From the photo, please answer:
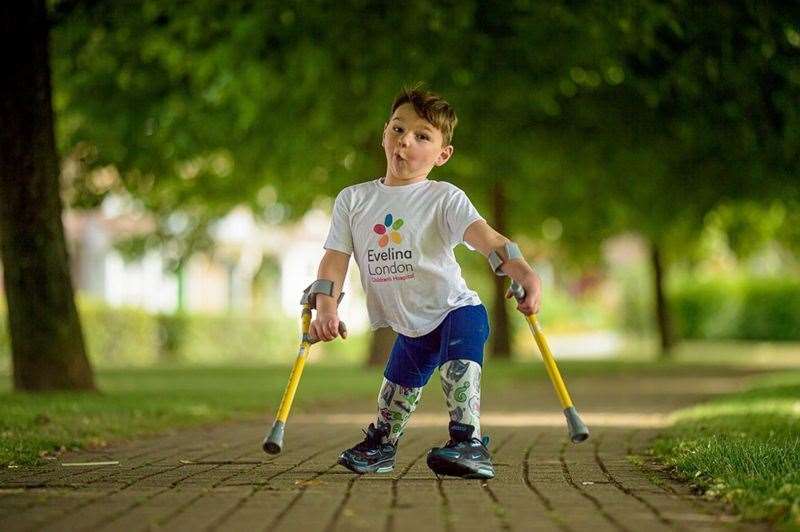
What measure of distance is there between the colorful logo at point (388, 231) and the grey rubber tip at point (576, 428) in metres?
1.13

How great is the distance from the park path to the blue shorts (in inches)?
20.2

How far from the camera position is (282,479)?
20.0ft

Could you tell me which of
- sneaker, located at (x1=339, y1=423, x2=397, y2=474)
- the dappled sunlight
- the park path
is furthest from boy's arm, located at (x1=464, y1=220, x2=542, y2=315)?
the dappled sunlight

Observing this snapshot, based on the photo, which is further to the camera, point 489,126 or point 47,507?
point 489,126

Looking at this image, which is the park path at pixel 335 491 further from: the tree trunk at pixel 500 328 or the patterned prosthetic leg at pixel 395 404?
the tree trunk at pixel 500 328

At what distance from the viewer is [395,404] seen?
6.36 metres

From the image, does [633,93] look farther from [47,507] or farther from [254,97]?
[47,507]

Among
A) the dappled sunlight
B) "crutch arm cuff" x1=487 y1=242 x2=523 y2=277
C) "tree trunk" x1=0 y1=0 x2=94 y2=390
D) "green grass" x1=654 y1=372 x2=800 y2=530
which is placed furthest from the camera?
"tree trunk" x1=0 y1=0 x2=94 y2=390

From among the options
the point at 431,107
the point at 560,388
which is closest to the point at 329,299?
the point at 431,107

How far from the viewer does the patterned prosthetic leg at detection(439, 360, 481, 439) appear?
19.6 ft

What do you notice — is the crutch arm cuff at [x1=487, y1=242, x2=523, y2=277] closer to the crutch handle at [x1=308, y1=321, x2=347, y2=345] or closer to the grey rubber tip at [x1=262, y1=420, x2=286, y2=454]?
the crutch handle at [x1=308, y1=321, x2=347, y2=345]

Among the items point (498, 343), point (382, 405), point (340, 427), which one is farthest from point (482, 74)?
point (498, 343)

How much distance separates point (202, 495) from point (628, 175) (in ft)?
50.1

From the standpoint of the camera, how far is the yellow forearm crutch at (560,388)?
18.5ft
